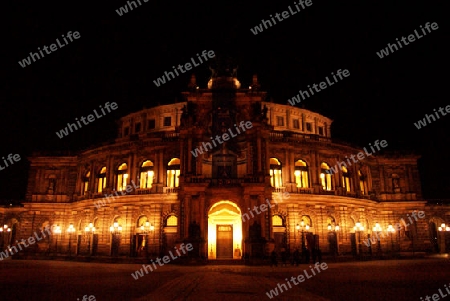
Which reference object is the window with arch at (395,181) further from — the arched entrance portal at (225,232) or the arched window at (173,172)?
the arched window at (173,172)

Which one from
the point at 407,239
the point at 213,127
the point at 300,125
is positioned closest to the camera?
the point at 213,127

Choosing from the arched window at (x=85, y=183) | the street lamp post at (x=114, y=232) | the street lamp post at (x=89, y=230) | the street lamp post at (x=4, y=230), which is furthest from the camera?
the street lamp post at (x=4, y=230)

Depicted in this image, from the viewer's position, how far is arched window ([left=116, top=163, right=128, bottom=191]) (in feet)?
145

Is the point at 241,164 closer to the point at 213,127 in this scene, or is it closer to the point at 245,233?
the point at 213,127

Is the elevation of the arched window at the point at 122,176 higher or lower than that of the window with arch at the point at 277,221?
higher

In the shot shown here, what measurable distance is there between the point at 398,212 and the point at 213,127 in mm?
29045

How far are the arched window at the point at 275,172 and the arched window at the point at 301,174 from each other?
88.8 inches

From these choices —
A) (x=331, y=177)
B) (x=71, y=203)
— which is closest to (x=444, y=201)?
(x=331, y=177)

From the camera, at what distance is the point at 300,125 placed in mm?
50500

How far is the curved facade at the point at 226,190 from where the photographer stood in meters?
35.9

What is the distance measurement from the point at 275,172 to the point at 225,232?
8.89 m

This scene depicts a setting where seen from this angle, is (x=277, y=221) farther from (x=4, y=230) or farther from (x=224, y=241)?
(x=4, y=230)

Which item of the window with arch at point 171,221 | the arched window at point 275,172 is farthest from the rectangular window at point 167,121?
the arched window at point 275,172

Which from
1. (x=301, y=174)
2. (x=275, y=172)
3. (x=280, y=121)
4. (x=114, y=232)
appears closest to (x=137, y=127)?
(x=114, y=232)
